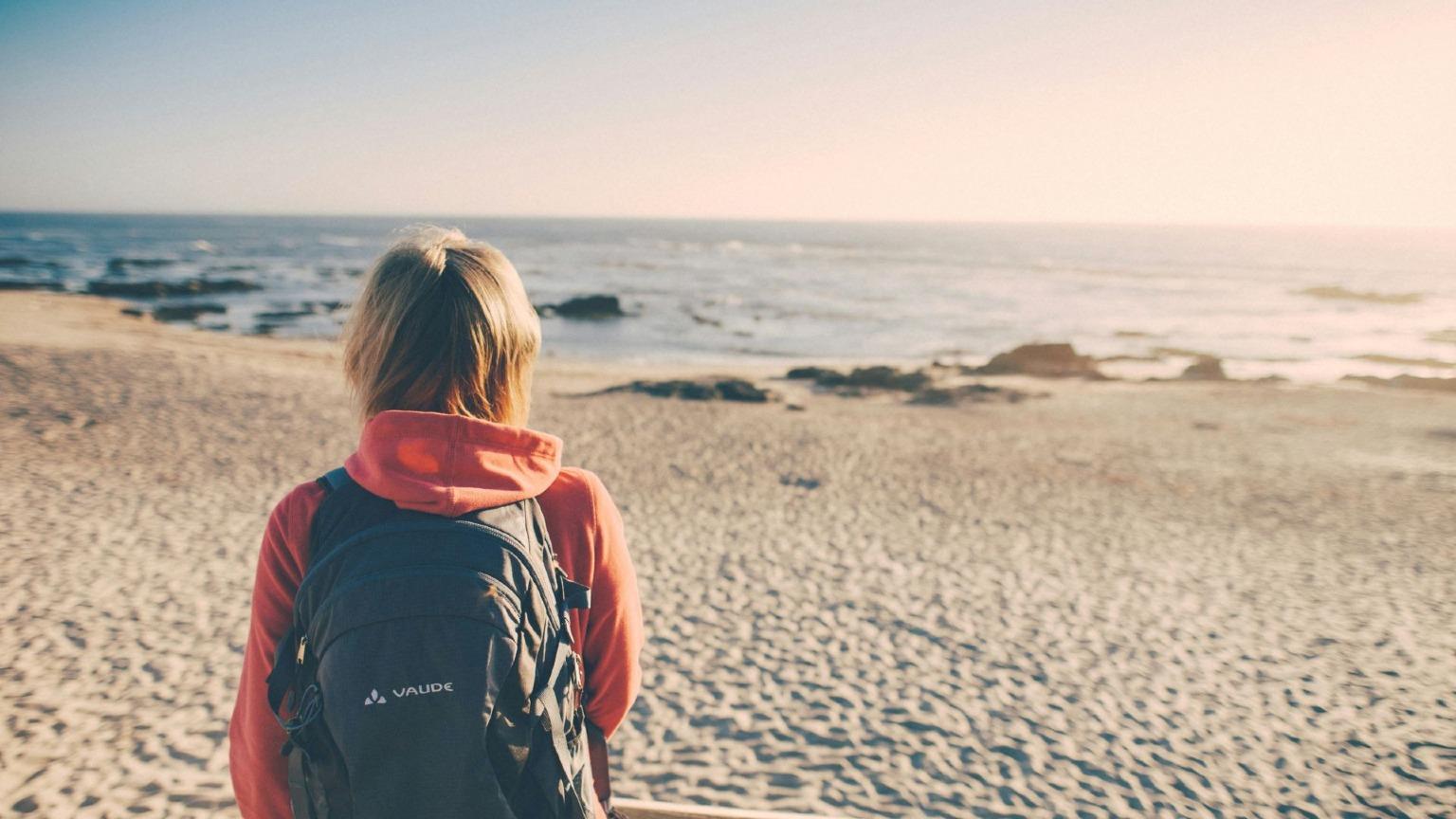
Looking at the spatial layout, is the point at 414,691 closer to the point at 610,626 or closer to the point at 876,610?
the point at 610,626

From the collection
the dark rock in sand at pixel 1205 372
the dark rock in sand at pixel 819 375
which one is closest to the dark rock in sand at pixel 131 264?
the dark rock in sand at pixel 819 375

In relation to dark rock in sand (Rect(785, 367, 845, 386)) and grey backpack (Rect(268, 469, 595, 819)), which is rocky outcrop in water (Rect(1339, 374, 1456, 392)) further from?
grey backpack (Rect(268, 469, 595, 819))

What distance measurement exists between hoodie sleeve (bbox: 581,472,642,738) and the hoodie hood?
0.28 m

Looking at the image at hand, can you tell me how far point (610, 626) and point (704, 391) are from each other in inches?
565

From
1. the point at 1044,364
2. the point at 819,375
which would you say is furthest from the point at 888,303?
the point at 819,375

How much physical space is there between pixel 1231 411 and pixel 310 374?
20044mm

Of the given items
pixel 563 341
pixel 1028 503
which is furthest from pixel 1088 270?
pixel 1028 503

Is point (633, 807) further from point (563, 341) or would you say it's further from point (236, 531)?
point (563, 341)

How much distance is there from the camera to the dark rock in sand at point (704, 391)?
1598cm

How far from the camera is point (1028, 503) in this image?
31.5 feet

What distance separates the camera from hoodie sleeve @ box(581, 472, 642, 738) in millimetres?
1698

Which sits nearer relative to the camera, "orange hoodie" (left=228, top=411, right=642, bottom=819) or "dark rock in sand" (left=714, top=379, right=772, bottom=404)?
"orange hoodie" (left=228, top=411, right=642, bottom=819)

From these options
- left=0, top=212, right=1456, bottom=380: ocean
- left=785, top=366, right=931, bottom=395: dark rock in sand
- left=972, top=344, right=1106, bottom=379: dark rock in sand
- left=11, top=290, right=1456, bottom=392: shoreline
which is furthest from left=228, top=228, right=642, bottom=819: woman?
left=972, top=344, right=1106, bottom=379: dark rock in sand

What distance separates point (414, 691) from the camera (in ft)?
4.15
